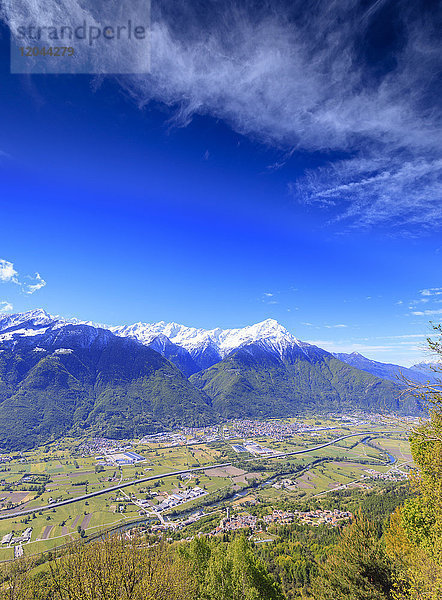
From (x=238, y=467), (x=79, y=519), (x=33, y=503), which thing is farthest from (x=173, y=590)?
(x=238, y=467)

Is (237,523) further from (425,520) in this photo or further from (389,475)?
(389,475)

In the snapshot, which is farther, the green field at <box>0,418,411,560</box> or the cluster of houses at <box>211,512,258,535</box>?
the green field at <box>0,418,411,560</box>

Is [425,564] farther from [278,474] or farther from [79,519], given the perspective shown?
[278,474]

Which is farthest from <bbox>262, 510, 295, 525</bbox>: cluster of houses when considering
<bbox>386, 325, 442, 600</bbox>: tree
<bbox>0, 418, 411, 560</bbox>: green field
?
<bbox>386, 325, 442, 600</bbox>: tree

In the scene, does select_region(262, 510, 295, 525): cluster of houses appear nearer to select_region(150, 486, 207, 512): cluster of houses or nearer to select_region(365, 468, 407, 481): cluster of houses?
select_region(150, 486, 207, 512): cluster of houses

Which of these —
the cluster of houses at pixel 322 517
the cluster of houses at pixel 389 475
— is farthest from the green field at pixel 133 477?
the cluster of houses at pixel 322 517

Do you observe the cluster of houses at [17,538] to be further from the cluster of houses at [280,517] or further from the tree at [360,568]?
the tree at [360,568]

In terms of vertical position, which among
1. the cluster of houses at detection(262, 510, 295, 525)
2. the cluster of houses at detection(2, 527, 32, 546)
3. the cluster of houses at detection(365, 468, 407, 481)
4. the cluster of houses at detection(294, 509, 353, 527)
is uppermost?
the cluster of houses at detection(294, 509, 353, 527)

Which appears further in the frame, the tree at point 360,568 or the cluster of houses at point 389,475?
the cluster of houses at point 389,475
